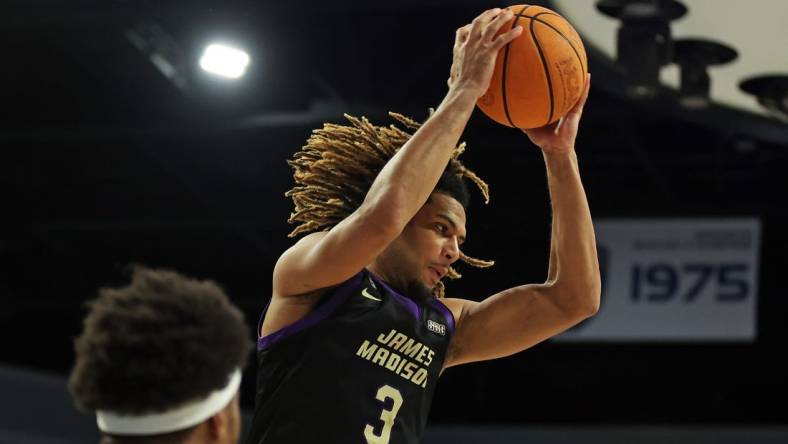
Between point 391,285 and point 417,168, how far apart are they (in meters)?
0.54

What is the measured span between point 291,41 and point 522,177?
10.2ft

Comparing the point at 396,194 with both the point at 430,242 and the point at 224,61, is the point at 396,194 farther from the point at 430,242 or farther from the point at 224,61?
the point at 224,61

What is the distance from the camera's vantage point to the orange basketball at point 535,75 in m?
3.37

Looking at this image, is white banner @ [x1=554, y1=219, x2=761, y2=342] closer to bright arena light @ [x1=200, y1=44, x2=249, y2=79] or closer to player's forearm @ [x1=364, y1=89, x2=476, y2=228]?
bright arena light @ [x1=200, y1=44, x2=249, y2=79]

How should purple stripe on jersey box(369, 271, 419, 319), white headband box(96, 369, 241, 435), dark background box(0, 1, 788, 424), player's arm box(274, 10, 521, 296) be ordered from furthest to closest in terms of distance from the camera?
dark background box(0, 1, 788, 424) → purple stripe on jersey box(369, 271, 419, 319) → player's arm box(274, 10, 521, 296) → white headband box(96, 369, 241, 435)

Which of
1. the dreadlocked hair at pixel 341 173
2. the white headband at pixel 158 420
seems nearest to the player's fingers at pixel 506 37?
the dreadlocked hair at pixel 341 173

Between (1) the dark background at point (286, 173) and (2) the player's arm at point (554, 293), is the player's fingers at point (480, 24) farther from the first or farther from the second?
(1) the dark background at point (286, 173)

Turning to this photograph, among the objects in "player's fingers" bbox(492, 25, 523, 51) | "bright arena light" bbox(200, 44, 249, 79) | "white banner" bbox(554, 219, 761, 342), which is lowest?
"white banner" bbox(554, 219, 761, 342)

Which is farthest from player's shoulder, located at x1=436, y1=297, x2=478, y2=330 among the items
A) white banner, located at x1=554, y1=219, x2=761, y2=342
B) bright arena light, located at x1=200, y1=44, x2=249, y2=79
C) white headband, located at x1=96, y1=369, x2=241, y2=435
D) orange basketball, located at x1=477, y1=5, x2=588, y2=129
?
white banner, located at x1=554, y1=219, x2=761, y2=342

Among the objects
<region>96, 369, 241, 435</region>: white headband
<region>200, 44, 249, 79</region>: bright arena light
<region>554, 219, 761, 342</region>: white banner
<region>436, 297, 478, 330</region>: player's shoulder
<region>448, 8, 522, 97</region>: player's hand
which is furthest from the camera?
<region>554, 219, 761, 342</region>: white banner

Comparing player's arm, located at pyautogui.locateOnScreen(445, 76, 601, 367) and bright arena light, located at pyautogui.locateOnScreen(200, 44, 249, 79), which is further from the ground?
bright arena light, located at pyautogui.locateOnScreen(200, 44, 249, 79)

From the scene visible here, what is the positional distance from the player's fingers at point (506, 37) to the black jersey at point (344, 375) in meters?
0.66

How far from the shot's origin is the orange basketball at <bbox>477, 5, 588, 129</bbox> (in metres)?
3.37

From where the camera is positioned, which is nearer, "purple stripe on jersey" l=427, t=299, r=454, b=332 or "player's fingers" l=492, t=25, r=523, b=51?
"player's fingers" l=492, t=25, r=523, b=51
